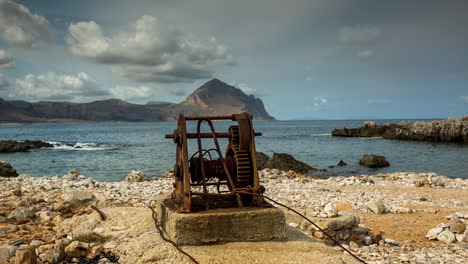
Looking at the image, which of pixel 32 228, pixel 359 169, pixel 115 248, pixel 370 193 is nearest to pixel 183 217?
pixel 115 248

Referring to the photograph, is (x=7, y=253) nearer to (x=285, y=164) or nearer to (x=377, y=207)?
(x=377, y=207)

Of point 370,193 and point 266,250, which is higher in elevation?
point 266,250

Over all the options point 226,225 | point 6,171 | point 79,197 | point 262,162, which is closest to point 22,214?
point 79,197

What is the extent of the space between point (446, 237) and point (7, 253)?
25.6ft

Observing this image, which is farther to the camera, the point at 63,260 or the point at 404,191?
the point at 404,191

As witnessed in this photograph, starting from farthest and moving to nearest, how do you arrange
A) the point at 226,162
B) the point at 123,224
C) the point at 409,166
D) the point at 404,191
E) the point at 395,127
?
1. the point at 395,127
2. the point at 409,166
3. the point at 404,191
4. the point at 123,224
5. the point at 226,162

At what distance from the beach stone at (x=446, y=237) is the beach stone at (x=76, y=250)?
6.74m

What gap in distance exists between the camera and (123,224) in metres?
5.77

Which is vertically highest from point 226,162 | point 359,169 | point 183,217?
point 226,162

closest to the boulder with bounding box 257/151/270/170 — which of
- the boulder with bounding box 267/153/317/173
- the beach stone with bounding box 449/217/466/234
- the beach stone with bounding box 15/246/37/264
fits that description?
the boulder with bounding box 267/153/317/173

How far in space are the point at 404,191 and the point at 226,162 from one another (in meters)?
11.2

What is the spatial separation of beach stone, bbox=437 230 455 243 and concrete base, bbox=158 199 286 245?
405cm

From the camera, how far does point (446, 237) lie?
257 inches

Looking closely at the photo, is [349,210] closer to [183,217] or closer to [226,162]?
[226,162]
